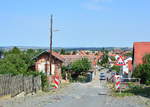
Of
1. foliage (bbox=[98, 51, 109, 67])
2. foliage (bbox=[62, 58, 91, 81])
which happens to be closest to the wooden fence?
foliage (bbox=[62, 58, 91, 81])

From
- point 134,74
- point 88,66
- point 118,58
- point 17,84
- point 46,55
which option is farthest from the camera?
point 88,66

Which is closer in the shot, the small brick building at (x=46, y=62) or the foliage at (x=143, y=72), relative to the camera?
the foliage at (x=143, y=72)

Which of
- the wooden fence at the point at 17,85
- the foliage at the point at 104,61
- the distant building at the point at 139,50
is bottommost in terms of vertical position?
the foliage at the point at 104,61

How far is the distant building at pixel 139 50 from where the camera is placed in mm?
49181

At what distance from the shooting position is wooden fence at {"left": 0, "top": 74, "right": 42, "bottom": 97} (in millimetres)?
19039

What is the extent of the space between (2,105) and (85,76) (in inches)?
2051

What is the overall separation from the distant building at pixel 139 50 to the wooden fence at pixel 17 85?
26.5 m

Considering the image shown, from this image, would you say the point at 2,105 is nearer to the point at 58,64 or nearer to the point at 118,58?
the point at 118,58

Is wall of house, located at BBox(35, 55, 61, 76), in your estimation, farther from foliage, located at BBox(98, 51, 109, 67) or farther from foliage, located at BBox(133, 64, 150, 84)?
foliage, located at BBox(98, 51, 109, 67)

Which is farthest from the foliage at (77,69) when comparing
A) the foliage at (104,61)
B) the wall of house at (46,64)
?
the foliage at (104,61)

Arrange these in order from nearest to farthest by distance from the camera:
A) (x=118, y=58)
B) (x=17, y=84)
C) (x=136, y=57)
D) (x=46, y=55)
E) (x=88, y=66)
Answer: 1. (x=17, y=84)
2. (x=118, y=58)
3. (x=136, y=57)
4. (x=46, y=55)
5. (x=88, y=66)

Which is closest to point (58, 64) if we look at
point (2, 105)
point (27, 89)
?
point (27, 89)

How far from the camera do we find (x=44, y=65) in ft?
180

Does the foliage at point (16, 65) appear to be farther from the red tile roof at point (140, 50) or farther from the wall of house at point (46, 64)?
the red tile roof at point (140, 50)
